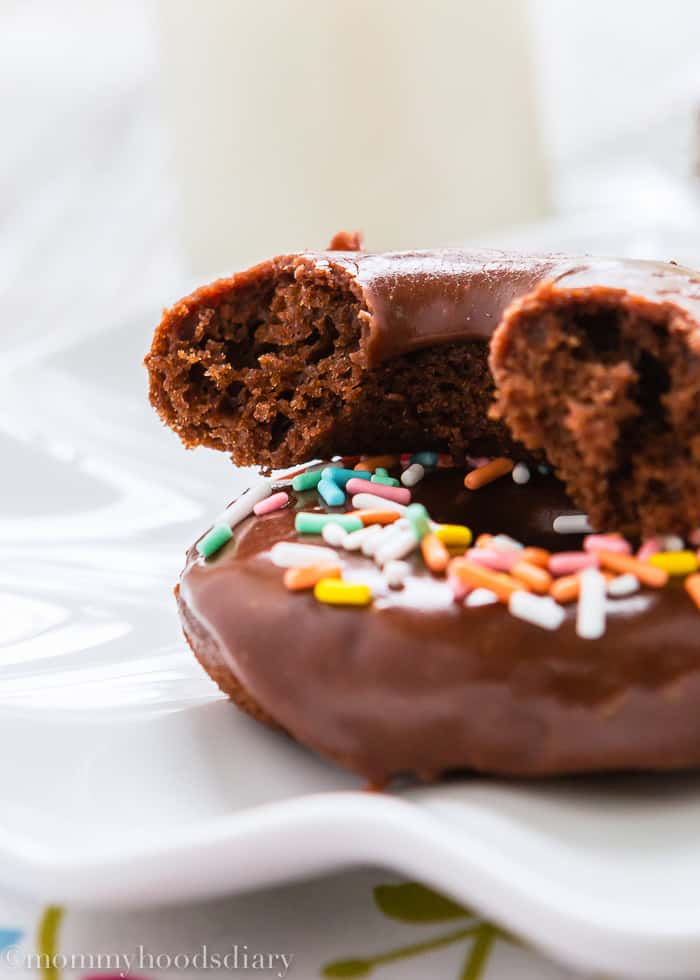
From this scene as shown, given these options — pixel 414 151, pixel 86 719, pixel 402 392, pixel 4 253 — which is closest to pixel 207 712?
pixel 86 719

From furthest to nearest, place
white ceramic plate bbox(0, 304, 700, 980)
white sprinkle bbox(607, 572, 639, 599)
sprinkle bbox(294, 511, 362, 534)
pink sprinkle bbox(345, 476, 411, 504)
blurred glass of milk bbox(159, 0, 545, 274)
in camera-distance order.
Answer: blurred glass of milk bbox(159, 0, 545, 274)
pink sprinkle bbox(345, 476, 411, 504)
sprinkle bbox(294, 511, 362, 534)
white sprinkle bbox(607, 572, 639, 599)
white ceramic plate bbox(0, 304, 700, 980)

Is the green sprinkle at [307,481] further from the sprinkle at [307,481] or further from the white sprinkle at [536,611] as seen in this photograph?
the white sprinkle at [536,611]

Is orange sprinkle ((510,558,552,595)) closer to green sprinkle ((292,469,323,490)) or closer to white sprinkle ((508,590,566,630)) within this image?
white sprinkle ((508,590,566,630))

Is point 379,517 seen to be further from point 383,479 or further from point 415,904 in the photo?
point 415,904

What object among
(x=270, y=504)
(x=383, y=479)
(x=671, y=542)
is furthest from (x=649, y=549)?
(x=270, y=504)

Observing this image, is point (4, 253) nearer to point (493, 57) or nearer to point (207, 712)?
point (493, 57)

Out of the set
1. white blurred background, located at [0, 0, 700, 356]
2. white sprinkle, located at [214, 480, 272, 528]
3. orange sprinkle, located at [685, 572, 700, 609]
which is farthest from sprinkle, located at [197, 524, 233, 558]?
white blurred background, located at [0, 0, 700, 356]
